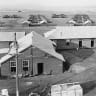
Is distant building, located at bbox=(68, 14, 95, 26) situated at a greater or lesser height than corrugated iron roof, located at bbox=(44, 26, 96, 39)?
lesser

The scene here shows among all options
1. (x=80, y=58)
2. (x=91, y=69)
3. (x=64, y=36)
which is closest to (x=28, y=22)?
(x=64, y=36)

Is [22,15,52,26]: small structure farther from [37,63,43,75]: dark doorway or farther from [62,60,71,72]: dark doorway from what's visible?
[37,63,43,75]: dark doorway

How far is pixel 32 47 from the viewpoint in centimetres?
2861

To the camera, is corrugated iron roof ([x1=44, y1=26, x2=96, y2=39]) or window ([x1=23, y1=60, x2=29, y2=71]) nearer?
window ([x1=23, y1=60, x2=29, y2=71])

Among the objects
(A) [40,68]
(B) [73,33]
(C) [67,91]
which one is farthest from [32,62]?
(B) [73,33]

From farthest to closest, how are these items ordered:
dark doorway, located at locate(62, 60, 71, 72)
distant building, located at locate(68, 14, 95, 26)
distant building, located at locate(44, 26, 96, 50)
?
distant building, located at locate(68, 14, 95, 26) → distant building, located at locate(44, 26, 96, 50) → dark doorway, located at locate(62, 60, 71, 72)

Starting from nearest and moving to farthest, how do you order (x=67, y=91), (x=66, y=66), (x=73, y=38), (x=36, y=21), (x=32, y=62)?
(x=67, y=91) → (x=32, y=62) → (x=66, y=66) → (x=73, y=38) → (x=36, y=21)

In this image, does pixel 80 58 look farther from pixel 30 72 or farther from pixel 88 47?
pixel 30 72

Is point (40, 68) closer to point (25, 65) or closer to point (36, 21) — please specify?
point (25, 65)

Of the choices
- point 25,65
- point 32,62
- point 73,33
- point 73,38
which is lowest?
point 25,65

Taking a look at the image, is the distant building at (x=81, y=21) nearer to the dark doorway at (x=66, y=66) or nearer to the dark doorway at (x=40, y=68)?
the dark doorway at (x=66, y=66)

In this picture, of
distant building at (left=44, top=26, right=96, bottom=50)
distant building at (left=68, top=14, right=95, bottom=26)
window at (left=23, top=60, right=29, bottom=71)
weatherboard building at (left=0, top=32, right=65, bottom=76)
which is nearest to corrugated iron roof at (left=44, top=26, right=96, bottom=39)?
distant building at (left=44, top=26, right=96, bottom=50)

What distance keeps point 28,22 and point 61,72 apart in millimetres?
51031

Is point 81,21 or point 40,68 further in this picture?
point 81,21
